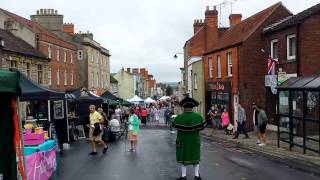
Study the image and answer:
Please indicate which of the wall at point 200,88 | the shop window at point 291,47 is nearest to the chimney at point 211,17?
the wall at point 200,88

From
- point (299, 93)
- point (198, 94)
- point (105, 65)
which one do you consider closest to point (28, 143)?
point (299, 93)

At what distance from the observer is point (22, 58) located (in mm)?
40375

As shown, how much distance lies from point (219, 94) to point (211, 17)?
14.2 meters

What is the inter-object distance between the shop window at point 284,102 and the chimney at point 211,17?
31.5m

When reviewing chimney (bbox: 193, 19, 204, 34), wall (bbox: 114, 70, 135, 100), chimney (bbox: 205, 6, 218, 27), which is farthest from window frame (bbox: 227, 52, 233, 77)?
wall (bbox: 114, 70, 135, 100)

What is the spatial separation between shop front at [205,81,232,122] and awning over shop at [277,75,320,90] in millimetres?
16557

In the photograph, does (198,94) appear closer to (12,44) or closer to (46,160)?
(12,44)

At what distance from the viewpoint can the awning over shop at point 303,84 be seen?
55.8 feet

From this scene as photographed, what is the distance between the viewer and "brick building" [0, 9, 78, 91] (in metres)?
46.4

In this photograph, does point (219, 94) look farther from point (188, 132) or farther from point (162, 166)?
point (188, 132)

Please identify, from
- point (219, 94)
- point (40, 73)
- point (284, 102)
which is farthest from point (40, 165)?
point (40, 73)

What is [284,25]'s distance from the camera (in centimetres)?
2956

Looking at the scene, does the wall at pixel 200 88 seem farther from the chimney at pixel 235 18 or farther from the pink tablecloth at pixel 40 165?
the pink tablecloth at pixel 40 165

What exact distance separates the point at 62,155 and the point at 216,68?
2339cm
